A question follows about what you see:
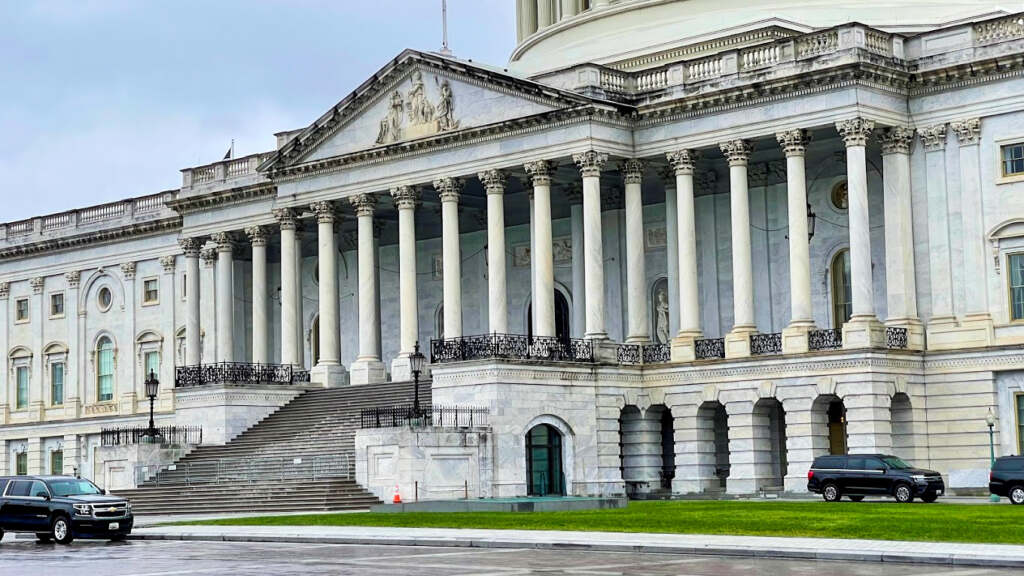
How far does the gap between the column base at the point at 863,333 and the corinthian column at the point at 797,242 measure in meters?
1.62

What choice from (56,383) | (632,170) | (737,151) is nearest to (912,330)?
(737,151)

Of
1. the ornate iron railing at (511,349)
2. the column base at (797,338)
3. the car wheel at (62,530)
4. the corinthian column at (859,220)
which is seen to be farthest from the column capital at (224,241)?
the car wheel at (62,530)

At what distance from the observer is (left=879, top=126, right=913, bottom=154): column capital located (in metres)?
57.2

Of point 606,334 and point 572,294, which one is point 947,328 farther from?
point 572,294

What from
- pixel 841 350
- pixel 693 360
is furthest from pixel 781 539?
pixel 693 360

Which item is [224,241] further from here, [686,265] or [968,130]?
[968,130]

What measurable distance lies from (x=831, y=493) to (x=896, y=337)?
300 inches

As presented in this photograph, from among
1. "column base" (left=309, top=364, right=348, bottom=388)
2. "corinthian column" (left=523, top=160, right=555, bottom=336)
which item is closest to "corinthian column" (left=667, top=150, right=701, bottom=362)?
"corinthian column" (left=523, top=160, right=555, bottom=336)

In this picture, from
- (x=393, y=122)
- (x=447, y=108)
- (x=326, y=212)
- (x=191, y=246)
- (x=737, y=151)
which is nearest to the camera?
(x=737, y=151)

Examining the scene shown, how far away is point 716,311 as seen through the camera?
64125mm

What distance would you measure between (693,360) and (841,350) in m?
6.21

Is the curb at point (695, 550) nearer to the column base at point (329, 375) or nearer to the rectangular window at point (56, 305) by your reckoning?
the column base at point (329, 375)

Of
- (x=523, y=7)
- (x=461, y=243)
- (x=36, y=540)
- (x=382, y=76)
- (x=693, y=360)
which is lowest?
(x=36, y=540)

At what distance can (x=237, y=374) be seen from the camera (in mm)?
68000
